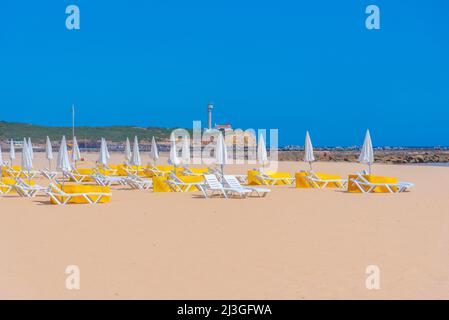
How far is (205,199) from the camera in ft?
39.8

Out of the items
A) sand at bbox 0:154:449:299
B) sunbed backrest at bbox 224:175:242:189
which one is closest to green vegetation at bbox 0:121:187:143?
sunbed backrest at bbox 224:175:242:189

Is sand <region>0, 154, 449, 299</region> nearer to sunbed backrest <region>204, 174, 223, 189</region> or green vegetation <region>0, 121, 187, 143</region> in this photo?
sunbed backrest <region>204, 174, 223, 189</region>

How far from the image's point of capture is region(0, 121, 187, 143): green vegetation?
78.9 metres

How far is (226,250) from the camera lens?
631cm

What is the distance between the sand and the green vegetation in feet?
225

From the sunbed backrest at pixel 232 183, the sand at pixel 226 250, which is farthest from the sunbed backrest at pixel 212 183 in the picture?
the sand at pixel 226 250

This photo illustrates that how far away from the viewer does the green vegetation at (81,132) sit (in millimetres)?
78938

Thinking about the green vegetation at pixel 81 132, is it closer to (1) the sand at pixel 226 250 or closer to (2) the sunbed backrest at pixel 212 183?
(2) the sunbed backrest at pixel 212 183

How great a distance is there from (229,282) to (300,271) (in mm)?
759

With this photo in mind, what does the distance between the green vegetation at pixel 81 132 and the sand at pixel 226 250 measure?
2699 inches

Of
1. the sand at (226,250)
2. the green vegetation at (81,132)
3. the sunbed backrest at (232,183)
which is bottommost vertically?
the sand at (226,250)

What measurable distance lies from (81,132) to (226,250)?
81184 mm
